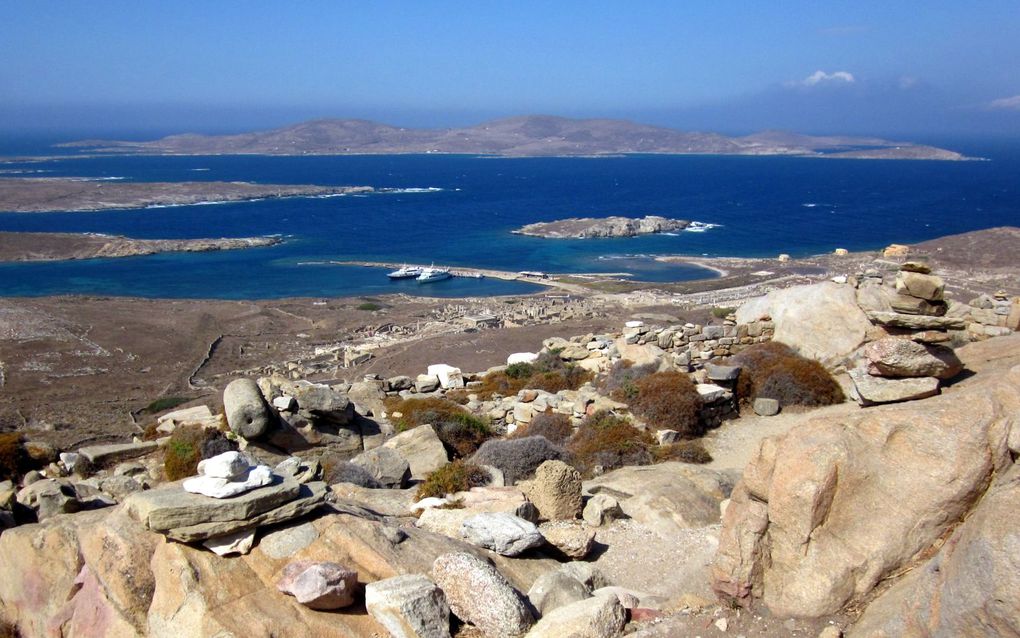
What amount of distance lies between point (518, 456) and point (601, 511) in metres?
3.17

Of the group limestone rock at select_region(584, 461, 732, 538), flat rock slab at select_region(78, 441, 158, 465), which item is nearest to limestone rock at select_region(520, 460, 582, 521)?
limestone rock at select_region(584, 461, 732, 538)

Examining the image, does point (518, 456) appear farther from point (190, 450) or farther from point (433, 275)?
point (433, 275)

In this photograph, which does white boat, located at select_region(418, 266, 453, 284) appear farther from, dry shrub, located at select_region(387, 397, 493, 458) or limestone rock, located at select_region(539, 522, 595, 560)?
limestone rock, located at select_region(539, 522, 595, 560)

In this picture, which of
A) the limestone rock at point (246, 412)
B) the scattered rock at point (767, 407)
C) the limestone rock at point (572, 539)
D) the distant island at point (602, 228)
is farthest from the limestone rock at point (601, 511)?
the distant island at point (602, 228)

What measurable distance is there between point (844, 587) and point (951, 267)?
60115mm

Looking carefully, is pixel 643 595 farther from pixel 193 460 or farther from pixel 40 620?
pixel 193 460

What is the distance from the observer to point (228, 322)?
5044cm

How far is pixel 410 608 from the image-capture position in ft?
24.6

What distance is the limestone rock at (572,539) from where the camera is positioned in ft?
32.9

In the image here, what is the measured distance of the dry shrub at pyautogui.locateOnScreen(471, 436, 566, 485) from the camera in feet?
46.1

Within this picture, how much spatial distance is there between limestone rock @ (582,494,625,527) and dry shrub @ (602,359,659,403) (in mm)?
5999

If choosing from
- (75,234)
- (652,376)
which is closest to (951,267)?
(652,376)

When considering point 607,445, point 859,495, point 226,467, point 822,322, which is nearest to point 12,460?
point 226,467

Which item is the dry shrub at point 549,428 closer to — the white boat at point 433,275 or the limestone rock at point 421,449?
the limestone rock at point 421,449
